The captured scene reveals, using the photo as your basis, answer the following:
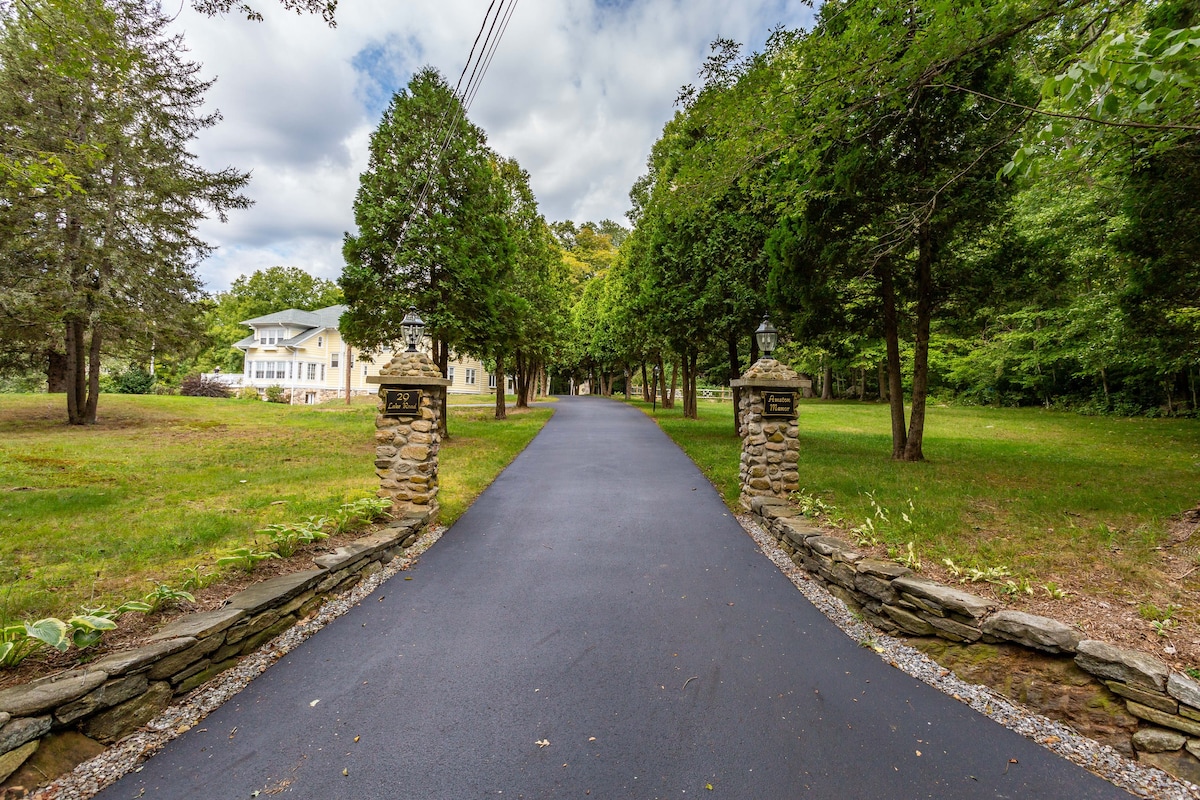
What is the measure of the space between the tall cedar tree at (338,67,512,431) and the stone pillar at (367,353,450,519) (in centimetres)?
487

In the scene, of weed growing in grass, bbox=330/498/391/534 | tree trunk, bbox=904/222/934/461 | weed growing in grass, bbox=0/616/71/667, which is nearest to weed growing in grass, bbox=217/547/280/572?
weed growing in grass, bbox=330/498/391/534

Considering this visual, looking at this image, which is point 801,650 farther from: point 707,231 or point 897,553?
point 707,231

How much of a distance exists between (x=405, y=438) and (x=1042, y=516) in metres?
7.16

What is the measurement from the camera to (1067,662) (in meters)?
2.54

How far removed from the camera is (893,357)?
845 cm

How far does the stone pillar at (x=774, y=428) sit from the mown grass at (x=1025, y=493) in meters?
0.64

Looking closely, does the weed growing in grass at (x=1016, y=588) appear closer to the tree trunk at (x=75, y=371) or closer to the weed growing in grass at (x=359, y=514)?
the weed growing in grass at (x=359, y=514)

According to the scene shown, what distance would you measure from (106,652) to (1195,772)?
527 cm

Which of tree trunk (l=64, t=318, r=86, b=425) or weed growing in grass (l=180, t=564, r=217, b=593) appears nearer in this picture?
weed growing in grass (l=180, t=564, r=217, b=593)

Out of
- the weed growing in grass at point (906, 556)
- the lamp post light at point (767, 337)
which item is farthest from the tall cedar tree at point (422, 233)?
the weed growing in grass at point (906, 556)

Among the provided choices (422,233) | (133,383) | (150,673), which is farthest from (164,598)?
(133,383)

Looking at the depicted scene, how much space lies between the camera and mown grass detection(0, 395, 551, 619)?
143 inches

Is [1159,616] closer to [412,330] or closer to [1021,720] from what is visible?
[1021,720]

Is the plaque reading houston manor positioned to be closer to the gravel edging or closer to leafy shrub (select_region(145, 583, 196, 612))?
the gravel edging
